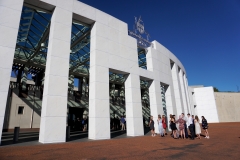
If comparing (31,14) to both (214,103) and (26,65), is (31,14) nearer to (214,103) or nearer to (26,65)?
(26,65)

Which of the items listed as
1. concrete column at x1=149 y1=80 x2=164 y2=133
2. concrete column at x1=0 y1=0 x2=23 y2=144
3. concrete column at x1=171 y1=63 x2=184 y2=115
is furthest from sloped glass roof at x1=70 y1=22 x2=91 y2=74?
concrete column at x1=171 y1=63 x2=184 y2=115

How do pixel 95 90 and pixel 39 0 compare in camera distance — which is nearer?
pixel 39 0

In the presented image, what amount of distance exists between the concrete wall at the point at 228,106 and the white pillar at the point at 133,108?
30.8m

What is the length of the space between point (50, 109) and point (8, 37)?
487cm

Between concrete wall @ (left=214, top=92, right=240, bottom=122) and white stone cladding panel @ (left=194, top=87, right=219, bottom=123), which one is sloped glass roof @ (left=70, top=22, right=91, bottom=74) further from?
concrete wall @ (left=214, top=92, right=240, bottom=122)

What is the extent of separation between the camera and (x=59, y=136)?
9438 mm

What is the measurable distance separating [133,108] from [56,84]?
7.06m

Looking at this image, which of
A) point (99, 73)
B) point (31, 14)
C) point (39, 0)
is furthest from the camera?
point (31, 14)

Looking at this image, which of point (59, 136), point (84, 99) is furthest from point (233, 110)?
point (59, 136)

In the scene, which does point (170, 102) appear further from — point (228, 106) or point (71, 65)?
point (228, 106)

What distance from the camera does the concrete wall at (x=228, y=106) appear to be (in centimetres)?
3647

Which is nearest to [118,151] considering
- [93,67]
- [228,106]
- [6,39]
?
[93,67]

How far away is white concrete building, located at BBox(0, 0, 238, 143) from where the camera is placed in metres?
9.38

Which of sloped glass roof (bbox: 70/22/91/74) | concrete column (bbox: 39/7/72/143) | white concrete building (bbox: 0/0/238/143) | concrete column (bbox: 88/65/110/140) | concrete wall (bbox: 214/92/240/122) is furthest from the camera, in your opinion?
concrete wall (bbox: 214/92/240/122)
